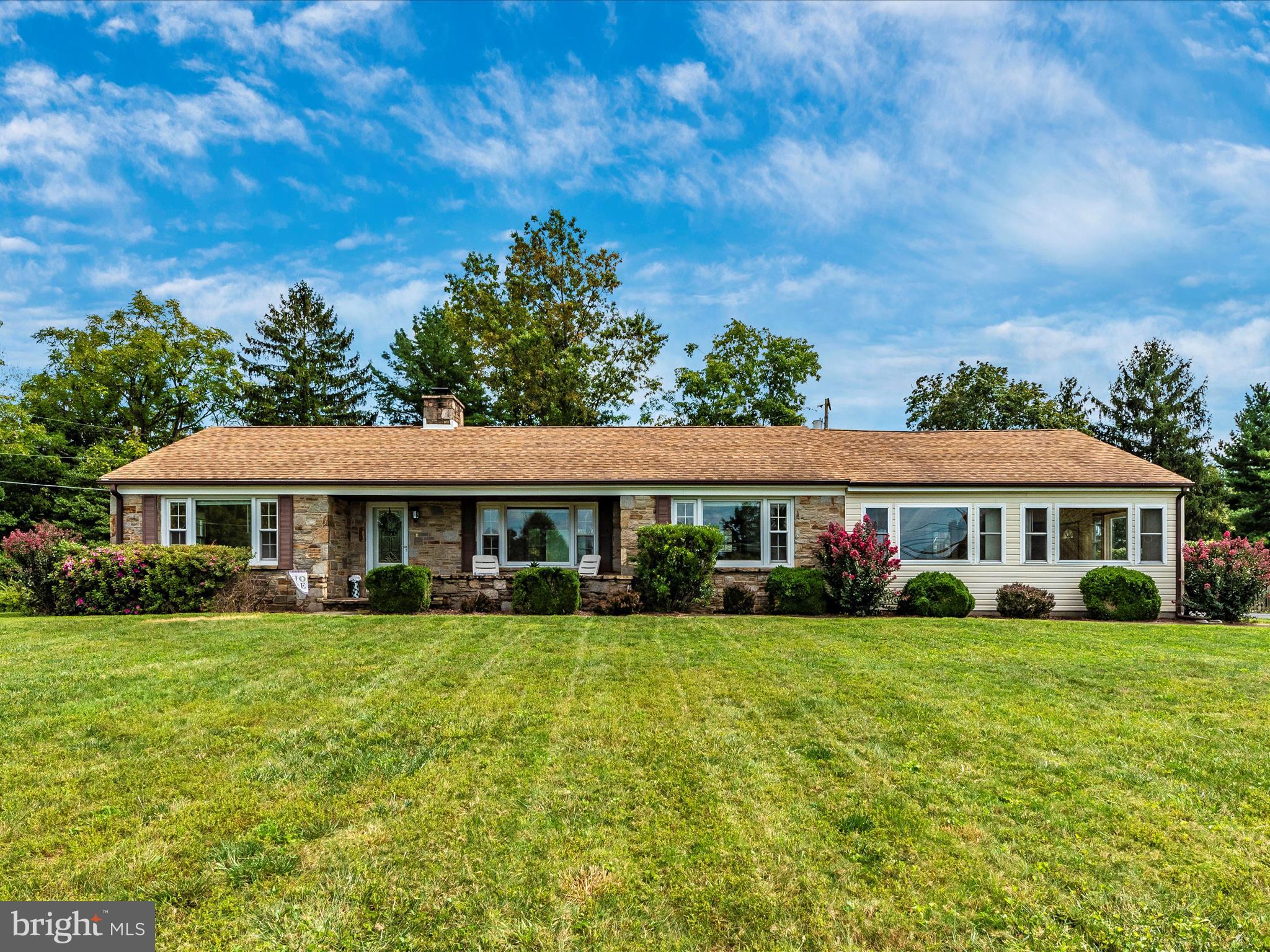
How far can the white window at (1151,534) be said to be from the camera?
587 inches

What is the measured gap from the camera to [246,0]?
1081 centimetres

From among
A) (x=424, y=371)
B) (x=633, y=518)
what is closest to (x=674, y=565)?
(x=633, y=518)

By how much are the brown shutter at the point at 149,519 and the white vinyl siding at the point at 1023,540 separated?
15.6 metres

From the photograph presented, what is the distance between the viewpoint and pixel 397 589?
1293 centimetres

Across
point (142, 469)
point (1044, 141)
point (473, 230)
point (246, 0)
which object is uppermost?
point (473, 230)

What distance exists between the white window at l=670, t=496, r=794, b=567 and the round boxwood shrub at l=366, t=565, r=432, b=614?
18.4 ft

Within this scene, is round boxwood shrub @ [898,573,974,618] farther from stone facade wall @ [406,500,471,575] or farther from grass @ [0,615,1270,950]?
stone facade wall @ [406,500,471,575]

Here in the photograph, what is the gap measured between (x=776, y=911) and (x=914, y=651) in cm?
702

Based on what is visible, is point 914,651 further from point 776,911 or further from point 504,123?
point 504,123

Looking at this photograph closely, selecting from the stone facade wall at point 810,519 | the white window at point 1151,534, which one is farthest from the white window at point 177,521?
the white window at point 1151,534

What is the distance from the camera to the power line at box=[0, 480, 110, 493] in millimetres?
25953

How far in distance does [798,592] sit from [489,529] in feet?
24.5

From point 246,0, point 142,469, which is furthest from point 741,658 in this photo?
point 142,469

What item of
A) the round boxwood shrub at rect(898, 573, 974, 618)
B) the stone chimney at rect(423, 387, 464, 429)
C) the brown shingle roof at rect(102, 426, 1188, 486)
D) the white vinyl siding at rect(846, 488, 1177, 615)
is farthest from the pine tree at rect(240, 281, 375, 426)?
the round boxwood shrub at rect(898, 573, 974, 618)
